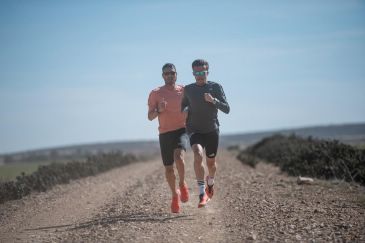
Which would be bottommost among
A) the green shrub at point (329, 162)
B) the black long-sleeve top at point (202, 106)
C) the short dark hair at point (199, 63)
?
the green shrub at point (329, 162)

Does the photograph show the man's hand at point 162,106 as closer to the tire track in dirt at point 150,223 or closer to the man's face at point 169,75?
the man's face at point 169,75

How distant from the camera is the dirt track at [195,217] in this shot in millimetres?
7281

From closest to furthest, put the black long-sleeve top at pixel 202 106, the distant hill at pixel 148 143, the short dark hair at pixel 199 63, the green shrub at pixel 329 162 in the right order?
the black long-sleeve top at pixel 202 106 < the short dark hair at pixel 199 63 < the green shrub at pixel 329 162 < the distant hill at pixel 148 143

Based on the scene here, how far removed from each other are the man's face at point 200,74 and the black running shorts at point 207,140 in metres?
0.89

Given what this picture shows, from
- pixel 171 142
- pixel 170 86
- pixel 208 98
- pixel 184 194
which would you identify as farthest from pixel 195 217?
pixel 170 86

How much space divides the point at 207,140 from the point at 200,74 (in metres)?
1.15

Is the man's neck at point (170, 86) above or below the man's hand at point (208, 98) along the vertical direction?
above

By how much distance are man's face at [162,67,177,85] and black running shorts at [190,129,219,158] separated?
1006 mm

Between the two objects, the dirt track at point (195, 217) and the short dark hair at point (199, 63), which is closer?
the dirt track at point (195, 217)

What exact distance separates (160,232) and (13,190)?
9024 millimetres

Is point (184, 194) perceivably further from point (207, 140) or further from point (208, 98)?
Result: point (208, 98)

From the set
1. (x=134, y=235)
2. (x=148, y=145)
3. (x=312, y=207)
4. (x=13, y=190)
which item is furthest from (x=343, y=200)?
(x=148, y=145)

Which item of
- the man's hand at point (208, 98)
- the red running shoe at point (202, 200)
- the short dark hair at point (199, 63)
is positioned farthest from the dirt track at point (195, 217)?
the short dark hair at point (199, 63)

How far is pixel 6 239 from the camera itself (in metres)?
8.05
